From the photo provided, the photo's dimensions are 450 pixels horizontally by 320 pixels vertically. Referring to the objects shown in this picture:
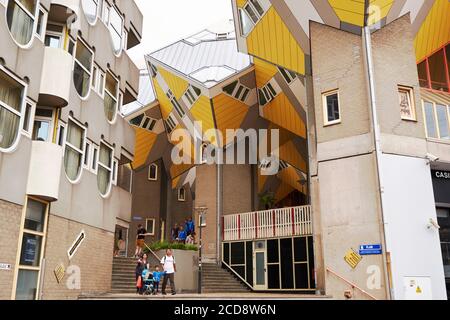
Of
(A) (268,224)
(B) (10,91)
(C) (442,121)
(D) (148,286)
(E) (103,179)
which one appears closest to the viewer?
(B) (10,91)

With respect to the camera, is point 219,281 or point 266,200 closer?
point 219,281

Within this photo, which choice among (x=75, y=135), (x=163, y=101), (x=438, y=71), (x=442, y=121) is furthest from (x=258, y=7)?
(x=163, y=101)

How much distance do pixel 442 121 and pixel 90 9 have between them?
46.7ft

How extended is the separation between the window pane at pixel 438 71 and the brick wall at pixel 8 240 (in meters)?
16.3

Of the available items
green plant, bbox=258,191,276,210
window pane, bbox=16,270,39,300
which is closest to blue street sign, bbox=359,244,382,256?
window pane, bbox=16,270,39,300

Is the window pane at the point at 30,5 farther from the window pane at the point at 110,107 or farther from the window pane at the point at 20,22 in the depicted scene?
the window pane at the point at 110,107

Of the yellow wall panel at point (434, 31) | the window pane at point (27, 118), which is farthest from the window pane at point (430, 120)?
the window pane at point (27, 118)

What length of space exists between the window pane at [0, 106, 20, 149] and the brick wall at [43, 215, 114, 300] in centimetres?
291

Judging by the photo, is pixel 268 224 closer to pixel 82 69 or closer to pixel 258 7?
pixel 258 7

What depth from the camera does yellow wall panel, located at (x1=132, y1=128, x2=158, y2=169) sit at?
30312 millimetres

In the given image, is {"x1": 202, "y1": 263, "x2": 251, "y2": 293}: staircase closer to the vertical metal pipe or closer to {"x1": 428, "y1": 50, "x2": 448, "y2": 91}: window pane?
the vertical metal pipe

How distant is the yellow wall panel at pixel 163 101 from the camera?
29156 millimetres

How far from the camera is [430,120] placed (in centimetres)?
1747
